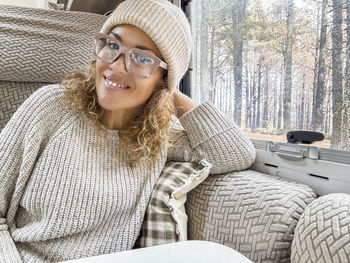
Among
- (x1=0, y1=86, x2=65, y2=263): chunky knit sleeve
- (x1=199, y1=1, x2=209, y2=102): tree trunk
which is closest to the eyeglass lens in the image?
(x1=0, y1=86, x2=65, y2=263): chunky knit sleeve

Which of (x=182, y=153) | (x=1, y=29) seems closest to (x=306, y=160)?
(x=182, y=153)

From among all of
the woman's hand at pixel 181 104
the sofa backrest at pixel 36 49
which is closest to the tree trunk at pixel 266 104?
the woman's hand at pixel 181 104

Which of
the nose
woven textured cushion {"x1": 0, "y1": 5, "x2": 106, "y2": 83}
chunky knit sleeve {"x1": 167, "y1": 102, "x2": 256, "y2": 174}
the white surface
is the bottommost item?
the white surface

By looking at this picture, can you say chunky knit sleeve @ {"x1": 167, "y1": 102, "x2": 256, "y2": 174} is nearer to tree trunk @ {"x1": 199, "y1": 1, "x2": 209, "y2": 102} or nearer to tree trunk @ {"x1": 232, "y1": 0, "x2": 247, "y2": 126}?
tree trunk @ {"x1": 232, "y1": 0, "x2": 247, "y2": 126}

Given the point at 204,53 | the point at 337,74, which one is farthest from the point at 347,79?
the point at 204,53

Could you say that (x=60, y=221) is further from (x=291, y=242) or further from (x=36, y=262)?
(x=291, y=242)

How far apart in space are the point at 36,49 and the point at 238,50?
0.80 m

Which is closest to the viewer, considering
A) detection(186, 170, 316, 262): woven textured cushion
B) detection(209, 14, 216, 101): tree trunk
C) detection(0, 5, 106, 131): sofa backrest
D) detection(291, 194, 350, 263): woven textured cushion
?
detection(291, 194, 350, 263): woven textured cushion

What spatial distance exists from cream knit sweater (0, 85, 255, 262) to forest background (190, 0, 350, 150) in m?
0.27

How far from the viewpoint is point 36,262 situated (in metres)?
0.80

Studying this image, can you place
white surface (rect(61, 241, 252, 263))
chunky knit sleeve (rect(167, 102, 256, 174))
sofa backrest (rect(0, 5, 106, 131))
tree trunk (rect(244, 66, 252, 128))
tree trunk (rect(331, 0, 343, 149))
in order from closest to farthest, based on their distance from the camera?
white surface (rect(61, 241, 252, 263)), tree trunk (rect(331, 0, 343, 149)), chunky knit sleeve (rect(167, 102, 256, 174)), sofa backrest (rect(0, 5, 106, 131)), tree trunk (rect(244, 66, 252, 128))

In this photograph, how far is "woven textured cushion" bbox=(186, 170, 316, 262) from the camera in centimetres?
73

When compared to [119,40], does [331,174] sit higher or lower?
lower

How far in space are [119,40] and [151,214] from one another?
52 centimetres
